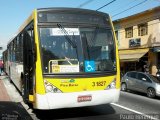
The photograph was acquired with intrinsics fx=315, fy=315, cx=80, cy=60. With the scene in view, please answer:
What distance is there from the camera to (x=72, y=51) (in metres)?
9.09

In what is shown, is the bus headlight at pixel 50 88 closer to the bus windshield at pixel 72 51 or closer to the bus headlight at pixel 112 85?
the bus windshield at pixel 72 51

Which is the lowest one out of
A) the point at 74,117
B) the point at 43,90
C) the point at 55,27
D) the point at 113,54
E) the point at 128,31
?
the point at 74,117

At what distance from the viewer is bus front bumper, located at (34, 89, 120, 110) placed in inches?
339

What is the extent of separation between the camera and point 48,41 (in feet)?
29.6

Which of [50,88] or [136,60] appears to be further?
[136,60]

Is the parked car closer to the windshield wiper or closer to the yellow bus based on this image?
the yellow bus

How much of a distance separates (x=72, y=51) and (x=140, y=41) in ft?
74.3

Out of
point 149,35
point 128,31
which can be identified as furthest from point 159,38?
point 128,31

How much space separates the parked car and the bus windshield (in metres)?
7.92

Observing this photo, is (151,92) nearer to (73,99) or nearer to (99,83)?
(99,83)

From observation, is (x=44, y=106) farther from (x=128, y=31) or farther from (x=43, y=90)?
(x=128, y=31)

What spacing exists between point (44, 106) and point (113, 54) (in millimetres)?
2657

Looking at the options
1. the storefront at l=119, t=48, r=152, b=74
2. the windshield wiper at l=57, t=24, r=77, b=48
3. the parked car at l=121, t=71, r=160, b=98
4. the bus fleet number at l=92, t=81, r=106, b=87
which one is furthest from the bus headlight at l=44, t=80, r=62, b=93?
the storefront at l=119, t=48, r=152, b=74

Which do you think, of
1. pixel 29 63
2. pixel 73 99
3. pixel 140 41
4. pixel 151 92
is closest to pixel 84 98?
pixel 73 99
